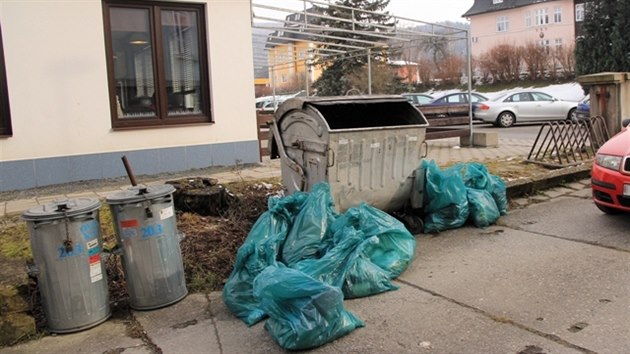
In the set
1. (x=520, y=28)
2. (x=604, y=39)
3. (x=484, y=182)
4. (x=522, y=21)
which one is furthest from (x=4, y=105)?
(x=522, y=21)

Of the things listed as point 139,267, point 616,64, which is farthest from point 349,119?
point 616,64

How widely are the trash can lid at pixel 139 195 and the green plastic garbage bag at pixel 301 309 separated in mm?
1215

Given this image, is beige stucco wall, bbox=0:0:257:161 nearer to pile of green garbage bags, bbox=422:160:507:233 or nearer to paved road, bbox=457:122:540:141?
pile of green garbage bags, bbox=422:160:507:233

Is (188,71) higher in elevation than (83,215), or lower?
higher

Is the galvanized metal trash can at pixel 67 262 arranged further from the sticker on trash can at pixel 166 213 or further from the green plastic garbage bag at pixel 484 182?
the green plastic garbage bag at pixel 484 182

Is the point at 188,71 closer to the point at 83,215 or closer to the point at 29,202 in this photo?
the point at 29,202

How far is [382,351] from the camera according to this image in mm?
3514

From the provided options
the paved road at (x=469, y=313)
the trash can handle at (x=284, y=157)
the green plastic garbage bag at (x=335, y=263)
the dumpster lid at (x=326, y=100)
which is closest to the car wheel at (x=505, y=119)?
the dumpster lid at (x=326, y=100)

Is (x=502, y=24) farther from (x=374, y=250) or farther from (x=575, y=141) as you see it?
(x=374, y=250)

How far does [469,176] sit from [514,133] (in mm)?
11861

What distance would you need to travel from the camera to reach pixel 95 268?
4.08 m

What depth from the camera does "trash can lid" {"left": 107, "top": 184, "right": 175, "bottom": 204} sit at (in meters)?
4.23

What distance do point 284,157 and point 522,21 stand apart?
54.4m

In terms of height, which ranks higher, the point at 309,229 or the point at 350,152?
the point at 350,152
